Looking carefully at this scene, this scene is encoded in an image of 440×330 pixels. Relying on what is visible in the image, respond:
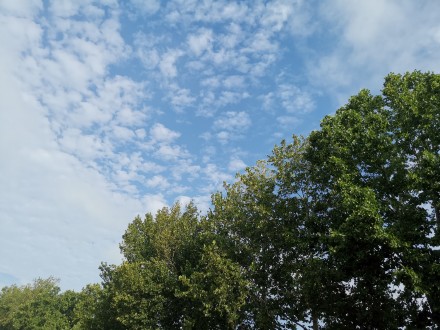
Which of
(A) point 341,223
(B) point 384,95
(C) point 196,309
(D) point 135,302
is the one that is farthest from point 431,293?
(D) point 135,302

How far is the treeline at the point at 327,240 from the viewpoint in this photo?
790 inches

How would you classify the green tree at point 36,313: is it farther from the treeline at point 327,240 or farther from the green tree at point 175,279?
the treeline at point 327,240

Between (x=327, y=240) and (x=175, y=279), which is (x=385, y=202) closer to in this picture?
(x=327, y=240)

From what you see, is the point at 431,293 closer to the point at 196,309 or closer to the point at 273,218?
the point at 273,218

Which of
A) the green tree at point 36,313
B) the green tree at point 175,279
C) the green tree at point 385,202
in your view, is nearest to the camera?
the green tree at point 385,202

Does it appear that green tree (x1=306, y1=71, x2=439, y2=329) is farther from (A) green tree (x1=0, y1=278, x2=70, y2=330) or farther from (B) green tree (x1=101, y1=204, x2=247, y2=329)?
(A) green tree (x1=0, y1=278, x2=70, y2=330)

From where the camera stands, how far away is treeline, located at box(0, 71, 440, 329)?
790 inches

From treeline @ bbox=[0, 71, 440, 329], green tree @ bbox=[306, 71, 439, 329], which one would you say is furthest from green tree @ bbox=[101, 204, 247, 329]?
green tree @ bbox=[306, 71, 439, 329]

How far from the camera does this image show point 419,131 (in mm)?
21547

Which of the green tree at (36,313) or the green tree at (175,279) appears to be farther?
the green tree at (36,313)

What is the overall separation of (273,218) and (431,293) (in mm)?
11928

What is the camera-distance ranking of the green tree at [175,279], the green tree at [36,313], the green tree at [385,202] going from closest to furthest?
the green tree at [385,202] < the green tree at [175,279] < the green tree at [36,313]

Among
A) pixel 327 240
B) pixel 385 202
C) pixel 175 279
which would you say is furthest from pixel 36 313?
pixel 385 202

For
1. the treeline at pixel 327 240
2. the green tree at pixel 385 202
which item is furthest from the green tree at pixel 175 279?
the green tree at pixel 385 202
